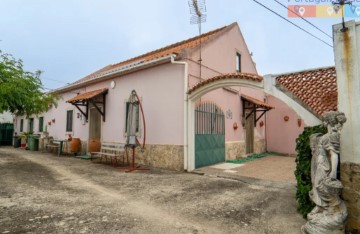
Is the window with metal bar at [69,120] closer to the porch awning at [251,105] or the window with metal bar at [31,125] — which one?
the window with metal bar at [31,125]

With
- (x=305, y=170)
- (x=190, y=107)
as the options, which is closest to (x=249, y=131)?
(x=190, y=107)

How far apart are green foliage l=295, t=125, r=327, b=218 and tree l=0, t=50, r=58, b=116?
798 centimetres

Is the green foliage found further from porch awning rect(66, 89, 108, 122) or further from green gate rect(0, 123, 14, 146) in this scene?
green gate rect(0, 123, 14, 146)

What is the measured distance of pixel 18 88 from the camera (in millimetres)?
7535

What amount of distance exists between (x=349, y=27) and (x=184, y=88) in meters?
5.26

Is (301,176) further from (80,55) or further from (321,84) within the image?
(80,55)

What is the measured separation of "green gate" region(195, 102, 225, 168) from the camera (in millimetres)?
8742

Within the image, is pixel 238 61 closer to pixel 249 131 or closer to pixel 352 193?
pixel 249 131

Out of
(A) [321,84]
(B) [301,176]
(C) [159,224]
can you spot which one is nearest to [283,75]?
(A) [321,84]

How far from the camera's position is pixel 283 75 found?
538 centimetres

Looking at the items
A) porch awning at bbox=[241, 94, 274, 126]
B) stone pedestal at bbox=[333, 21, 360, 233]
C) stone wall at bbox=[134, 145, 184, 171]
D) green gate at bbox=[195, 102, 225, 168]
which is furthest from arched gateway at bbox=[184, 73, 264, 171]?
porch awning at bbox=[241, 94, 274, 126]

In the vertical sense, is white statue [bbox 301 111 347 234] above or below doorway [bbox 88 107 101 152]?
below

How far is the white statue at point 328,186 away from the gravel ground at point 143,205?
446 millimetres

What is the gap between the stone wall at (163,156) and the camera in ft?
27.1
